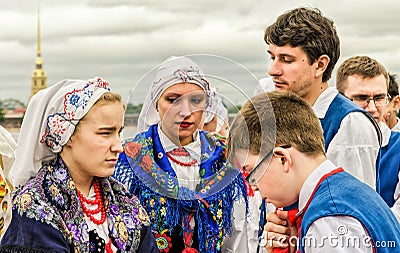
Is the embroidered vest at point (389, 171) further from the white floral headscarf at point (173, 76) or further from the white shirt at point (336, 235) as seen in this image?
the white shirt at point (336, 235)

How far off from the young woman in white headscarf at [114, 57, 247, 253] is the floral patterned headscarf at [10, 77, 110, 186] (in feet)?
1.33

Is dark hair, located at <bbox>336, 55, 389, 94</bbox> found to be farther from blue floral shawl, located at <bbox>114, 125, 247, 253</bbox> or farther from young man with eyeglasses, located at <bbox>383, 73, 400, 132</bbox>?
blue floral shawl, located at <bbox>114, 125, 247, 253</bbox>

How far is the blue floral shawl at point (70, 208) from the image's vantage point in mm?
2727

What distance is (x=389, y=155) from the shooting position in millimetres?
4156

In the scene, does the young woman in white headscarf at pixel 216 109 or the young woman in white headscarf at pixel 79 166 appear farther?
the young woman in white headscarf at pixel 216 109

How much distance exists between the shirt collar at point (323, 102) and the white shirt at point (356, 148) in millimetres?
132

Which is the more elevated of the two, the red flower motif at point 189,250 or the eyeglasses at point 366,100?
the eyeglasses at point 366,100

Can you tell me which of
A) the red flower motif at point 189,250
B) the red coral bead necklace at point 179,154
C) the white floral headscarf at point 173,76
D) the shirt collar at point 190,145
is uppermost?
the white floral headscarf at point 173,76

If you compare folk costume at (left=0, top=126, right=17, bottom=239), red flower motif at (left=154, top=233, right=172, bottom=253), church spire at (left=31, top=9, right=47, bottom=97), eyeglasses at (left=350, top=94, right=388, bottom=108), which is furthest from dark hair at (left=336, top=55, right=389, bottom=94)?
church spire at (left=31, top=9, right=47, bottom=97)

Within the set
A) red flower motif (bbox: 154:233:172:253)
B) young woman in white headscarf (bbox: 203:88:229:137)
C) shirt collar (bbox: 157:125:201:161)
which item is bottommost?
red flower motif (bbox: 154:233:172:253)

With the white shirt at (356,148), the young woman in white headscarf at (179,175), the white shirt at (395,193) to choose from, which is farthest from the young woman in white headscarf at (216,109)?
the white shirt at (395,193)

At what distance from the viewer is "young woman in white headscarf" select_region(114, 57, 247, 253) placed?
3.24m

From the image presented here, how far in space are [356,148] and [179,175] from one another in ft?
3.04

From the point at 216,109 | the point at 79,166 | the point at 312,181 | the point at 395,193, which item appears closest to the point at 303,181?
the point at 312,181
